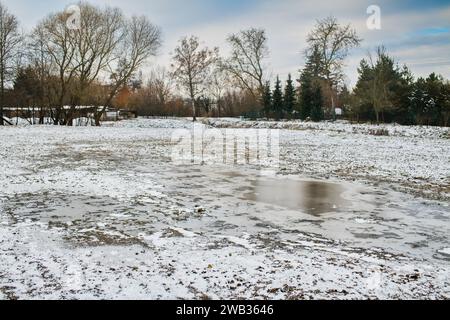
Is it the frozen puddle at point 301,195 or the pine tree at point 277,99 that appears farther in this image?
the pine tree at point 277,99

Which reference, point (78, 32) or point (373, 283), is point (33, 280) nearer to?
point (373, 283)

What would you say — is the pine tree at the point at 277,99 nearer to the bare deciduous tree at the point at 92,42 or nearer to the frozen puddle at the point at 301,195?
the bare deciduous tree at the point at 92,42

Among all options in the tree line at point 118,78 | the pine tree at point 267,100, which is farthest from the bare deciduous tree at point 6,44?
the pine tree at point 267,100

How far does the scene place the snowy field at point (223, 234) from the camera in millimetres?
4215

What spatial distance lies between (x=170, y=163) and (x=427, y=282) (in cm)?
1065

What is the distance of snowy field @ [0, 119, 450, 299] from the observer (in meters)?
4.21

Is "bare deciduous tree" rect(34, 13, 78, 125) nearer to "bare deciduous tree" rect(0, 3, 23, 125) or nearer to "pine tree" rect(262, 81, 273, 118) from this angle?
"bare deciduous tree" rect(0, 3, 23, 125)

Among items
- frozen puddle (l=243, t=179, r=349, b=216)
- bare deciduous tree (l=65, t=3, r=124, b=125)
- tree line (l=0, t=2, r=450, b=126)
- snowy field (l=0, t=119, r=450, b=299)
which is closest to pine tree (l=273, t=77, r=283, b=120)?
tree line (l=0, t=2, r=450, b=126)

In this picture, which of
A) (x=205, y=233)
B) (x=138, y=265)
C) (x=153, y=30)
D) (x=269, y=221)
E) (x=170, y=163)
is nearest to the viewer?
(x=138, y=265)

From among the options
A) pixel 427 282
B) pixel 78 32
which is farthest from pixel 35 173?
pixel 78 32

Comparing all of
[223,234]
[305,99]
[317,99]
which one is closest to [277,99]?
[305,99]

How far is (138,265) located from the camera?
4.72 metres

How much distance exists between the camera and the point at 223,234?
19.8 feet

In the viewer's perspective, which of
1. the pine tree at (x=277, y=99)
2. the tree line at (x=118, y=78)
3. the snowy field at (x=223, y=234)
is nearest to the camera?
the snowy field at (x=223, y=234)
